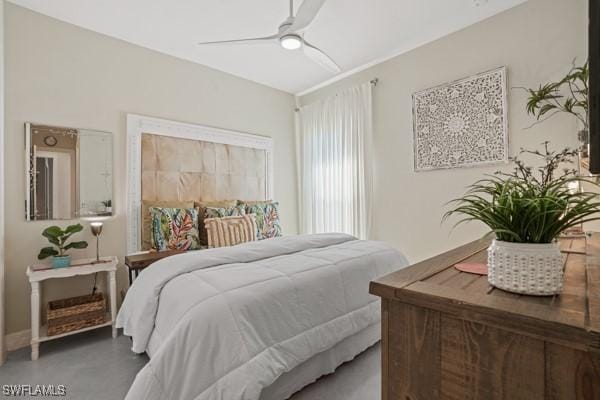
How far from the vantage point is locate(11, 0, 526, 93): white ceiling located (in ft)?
7.87

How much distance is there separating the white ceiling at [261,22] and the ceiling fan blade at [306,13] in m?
0.55

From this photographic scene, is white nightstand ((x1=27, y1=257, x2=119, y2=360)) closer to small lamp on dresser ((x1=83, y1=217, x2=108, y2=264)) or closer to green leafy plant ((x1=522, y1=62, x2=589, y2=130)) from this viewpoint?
small lamp on dresser ((x1=83, y1=217, x2=108, y2=264))

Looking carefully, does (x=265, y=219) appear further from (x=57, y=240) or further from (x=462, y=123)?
(x=462, y=123)

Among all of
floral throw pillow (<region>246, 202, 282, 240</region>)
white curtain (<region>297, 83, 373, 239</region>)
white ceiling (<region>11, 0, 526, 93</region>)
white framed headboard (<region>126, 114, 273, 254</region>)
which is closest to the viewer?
white ceiling (<region>11, 0, 526, 93</region>)

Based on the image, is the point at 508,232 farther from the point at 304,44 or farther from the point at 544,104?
the point at 544,104

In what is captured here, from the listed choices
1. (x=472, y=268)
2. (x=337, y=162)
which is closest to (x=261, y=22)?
(x=337, y=162)

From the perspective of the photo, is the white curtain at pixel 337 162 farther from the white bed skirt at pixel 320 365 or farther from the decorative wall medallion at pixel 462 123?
the white bed skirt at pixel 320 365

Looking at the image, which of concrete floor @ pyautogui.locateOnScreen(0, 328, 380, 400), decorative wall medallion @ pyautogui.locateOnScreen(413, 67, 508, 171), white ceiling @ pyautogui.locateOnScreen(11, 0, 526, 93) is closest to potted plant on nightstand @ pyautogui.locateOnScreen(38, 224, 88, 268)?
concrete floor @ pyautogui.locateOnScreen(0, 328, 380, 400)

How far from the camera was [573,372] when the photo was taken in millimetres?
515

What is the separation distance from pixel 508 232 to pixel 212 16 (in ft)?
9.41

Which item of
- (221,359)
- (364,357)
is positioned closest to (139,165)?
(221,359)

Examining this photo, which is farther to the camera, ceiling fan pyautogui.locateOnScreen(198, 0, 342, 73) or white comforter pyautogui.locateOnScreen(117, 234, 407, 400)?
ceiling fan pyautogui.locateOnScreen(198, 0, 342, 73)

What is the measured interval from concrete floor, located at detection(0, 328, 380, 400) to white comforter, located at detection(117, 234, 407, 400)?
0.90 feet

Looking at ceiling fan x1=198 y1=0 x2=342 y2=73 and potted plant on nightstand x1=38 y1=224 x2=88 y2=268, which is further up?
ceiling fan x1=198 y1=0 x2=342 y2=73
